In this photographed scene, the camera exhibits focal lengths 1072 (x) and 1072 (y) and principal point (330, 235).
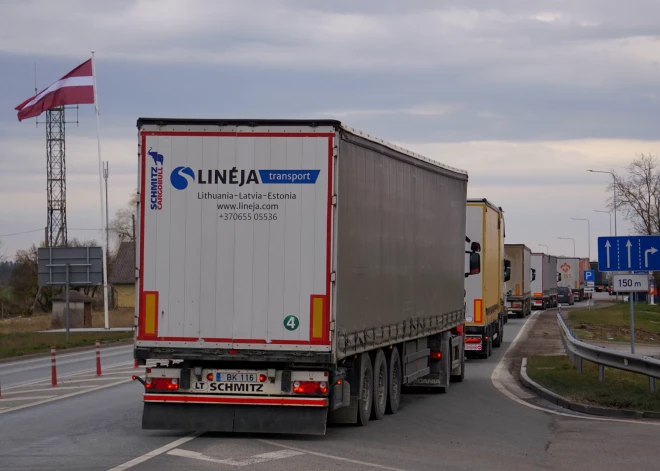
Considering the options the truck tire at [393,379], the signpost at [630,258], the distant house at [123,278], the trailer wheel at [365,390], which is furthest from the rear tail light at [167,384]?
the distant house at [123,278]

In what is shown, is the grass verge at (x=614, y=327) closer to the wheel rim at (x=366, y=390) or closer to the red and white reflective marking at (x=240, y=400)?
the wheel rim at (x=366, y=390)

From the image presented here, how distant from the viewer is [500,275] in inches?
1201

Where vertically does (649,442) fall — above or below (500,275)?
below

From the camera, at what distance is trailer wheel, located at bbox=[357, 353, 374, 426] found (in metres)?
13.6

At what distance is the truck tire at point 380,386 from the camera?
14359 millimetres

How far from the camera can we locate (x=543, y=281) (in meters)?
71.8

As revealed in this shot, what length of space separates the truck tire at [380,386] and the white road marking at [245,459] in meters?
3.04

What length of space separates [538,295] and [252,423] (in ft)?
205

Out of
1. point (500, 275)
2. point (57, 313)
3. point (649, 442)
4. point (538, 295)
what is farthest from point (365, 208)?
point (538, 295)

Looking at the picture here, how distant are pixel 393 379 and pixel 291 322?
3755mm

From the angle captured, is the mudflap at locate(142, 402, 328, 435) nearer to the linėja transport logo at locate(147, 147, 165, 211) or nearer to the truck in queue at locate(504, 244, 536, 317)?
the linėja transport logo at locate(147, 147, 165, 211)

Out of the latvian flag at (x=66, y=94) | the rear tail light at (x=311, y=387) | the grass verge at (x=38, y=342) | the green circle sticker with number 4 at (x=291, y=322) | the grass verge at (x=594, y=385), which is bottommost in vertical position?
the grass verge at (x=38, y=342)

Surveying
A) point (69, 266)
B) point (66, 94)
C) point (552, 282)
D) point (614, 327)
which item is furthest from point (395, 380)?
point (552, 282)

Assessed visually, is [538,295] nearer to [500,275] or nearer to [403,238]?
[500,275]
